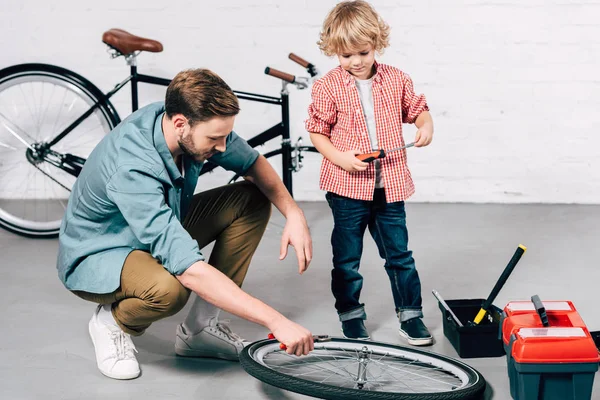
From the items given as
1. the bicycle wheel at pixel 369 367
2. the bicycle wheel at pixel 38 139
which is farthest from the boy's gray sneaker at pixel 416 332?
the bicycle wheel at pixel 38 139

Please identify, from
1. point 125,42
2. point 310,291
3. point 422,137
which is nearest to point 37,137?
point 125,42

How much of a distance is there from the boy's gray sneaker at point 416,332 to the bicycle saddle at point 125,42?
1812 millimetres

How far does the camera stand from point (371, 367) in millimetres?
2402

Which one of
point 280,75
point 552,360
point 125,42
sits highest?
point 125,42

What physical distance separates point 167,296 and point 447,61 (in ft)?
8.59

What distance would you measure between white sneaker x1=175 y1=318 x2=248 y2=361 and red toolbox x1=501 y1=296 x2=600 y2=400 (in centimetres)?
82

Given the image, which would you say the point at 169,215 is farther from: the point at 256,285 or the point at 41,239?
the point at 41,239

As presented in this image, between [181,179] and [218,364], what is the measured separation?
583 mm

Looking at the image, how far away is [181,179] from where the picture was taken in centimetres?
227

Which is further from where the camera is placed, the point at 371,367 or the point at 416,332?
the point at 416,332

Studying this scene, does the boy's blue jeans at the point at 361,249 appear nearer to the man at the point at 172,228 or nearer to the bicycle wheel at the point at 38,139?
the man at the point at 172,228

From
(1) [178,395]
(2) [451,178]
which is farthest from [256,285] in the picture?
(2) [451,178]

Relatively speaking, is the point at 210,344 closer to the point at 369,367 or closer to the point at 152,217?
the point at 369,367

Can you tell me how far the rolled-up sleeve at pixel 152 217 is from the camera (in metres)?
2.05
